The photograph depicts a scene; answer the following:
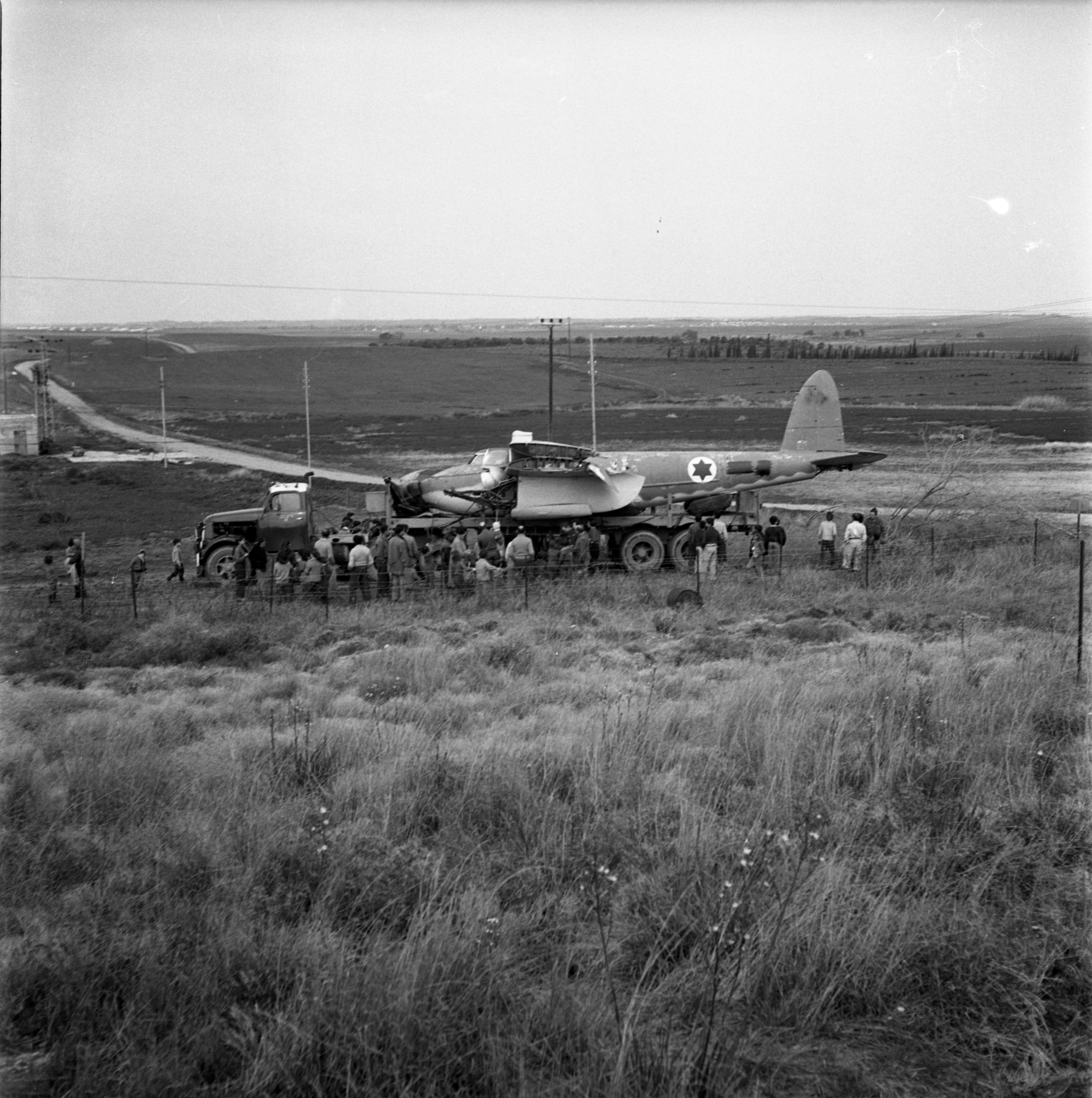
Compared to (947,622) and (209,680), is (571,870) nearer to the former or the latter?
(209,680)

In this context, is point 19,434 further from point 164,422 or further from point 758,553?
point 758,553

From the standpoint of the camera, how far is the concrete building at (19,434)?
2021 inches

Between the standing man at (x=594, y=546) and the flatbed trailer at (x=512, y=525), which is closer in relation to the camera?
the standing man at (x=594, y=546)

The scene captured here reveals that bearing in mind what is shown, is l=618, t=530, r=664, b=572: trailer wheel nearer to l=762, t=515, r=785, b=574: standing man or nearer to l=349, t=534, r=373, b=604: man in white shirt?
l=762, t=515, r=785, b=574: standing man

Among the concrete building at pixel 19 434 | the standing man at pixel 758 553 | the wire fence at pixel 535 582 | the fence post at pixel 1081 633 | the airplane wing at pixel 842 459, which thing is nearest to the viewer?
the fence post at pixel 1081 633

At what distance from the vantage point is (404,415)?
78.6 meters

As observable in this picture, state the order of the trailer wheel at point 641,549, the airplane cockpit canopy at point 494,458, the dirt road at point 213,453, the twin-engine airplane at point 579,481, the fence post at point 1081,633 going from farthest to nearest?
the dirt road at point 213,453 < the trailer wheel at point 641,549 < the airplane cockpit canopy at point 494,458 < the twin-engine airplane at point 579,481 < the fence post at point 1081,633

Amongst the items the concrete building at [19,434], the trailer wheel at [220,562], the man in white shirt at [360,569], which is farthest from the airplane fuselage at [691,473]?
the concrete building at [19,434]

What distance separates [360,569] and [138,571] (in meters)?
3.59

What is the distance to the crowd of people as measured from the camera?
1886 centimetres

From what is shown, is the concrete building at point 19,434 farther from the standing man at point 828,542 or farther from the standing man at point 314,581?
the standing man at point 828,542

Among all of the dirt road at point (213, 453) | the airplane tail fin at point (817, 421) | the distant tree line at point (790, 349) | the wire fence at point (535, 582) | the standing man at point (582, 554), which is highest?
the distant tree line at point (790, 349)

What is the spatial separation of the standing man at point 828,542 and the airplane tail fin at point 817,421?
3.20 metres

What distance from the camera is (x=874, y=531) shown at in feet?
70.7
